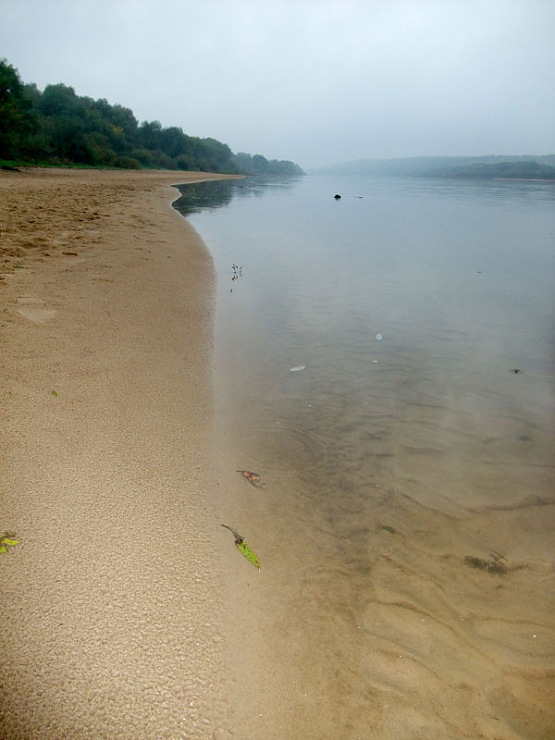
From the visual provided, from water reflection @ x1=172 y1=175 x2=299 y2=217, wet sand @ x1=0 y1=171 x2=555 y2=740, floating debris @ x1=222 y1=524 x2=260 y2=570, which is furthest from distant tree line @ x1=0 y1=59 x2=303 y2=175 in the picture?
floating debris @ x1=222 y1=524 x2=260 y2=570

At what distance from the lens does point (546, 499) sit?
9.08 feet

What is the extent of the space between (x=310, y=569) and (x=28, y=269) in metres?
5.97

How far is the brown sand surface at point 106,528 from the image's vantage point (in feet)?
4.58

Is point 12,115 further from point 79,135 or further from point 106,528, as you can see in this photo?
point 106,528

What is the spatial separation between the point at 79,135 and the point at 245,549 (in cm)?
5197

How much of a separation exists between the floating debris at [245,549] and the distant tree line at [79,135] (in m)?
36.8

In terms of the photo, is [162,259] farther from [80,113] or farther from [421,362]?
[80,113]

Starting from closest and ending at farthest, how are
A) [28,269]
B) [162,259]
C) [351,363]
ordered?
[351,363] → [28,269] → [162,259]

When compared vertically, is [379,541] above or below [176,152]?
below

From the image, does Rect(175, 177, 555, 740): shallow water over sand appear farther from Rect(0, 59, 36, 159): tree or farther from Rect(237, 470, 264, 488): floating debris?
Rect(0, 59, 36, 159): tree

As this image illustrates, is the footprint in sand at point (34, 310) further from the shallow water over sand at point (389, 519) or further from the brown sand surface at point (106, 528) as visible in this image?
the shallow water over sand at point (389, 519)

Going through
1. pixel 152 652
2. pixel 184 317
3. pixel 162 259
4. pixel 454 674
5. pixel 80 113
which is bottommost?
pixel 454 674

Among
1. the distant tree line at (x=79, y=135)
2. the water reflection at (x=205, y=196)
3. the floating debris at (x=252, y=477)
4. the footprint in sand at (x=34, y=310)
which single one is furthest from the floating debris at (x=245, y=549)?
the distant tree line at (x=79, y=135)

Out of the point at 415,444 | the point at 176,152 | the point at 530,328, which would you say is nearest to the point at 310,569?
the point at 415,444
